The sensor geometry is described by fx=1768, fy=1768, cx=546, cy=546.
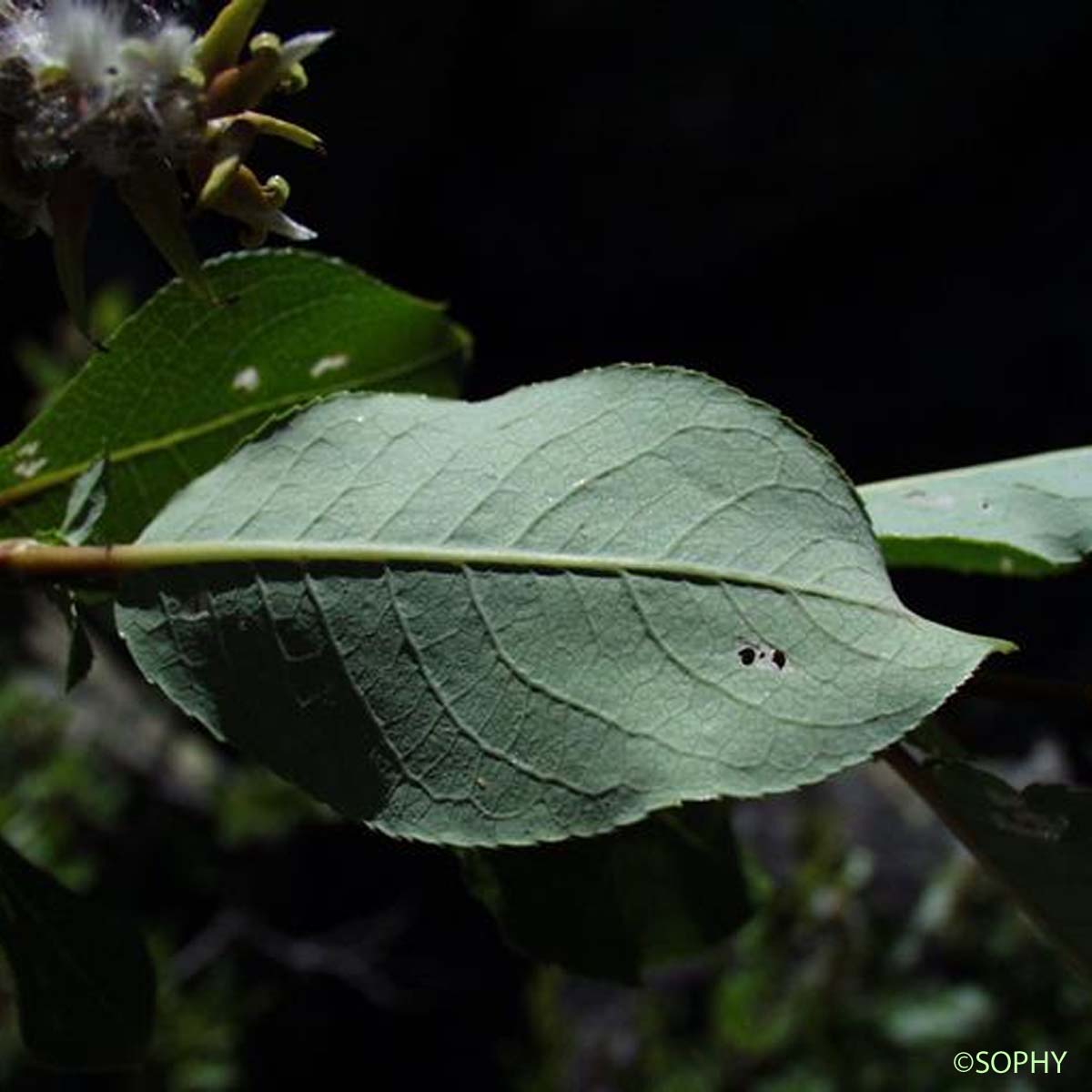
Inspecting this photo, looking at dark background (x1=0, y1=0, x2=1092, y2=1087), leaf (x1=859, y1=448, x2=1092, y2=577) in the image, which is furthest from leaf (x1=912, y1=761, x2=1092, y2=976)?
dark background (x1=0, y1=0, x2=1092, y2=1087)

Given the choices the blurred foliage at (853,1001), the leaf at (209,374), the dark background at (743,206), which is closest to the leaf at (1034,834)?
the leaf at (209,374)

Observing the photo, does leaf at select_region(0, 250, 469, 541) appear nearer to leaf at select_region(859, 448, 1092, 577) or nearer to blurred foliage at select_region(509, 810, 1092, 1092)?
leaf at select_region(859, 448, 1092, 577)

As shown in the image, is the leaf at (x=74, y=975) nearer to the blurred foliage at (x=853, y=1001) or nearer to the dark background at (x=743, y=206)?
the blurred foliage at (x=853, y=1001)

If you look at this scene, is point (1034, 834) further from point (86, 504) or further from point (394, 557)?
point (86, 504)

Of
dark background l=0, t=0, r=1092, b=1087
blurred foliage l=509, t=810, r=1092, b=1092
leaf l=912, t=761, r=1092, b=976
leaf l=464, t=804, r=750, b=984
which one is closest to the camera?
leaf l=912, t=761, r=1092, b=976

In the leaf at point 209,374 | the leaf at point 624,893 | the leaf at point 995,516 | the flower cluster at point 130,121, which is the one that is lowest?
the leaf at point 624,893

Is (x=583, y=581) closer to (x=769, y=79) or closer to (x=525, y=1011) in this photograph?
(x=525, y=1011)

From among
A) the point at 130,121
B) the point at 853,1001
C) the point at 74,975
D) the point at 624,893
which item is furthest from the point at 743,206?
the point at 130,121
